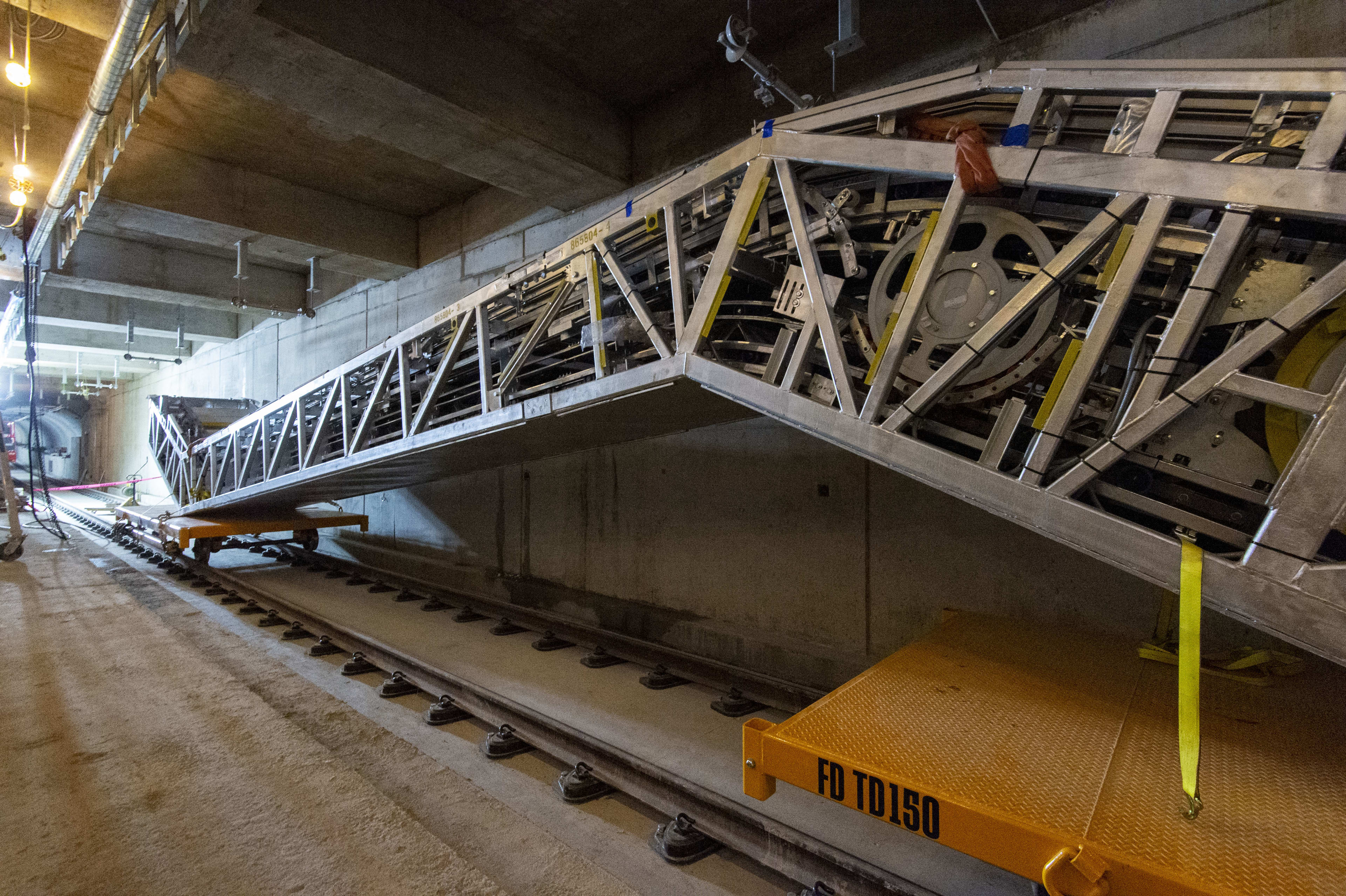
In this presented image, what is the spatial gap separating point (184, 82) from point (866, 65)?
20.0 ft

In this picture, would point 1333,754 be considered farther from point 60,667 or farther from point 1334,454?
point 60,667

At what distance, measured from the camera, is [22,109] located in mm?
6555

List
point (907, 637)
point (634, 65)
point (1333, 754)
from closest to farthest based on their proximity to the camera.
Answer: point (1333, 754) < point (907, 637) < point (634, 65)

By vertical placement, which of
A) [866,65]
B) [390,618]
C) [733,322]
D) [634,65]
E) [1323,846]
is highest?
[634,65]

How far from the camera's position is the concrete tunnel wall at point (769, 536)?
3629 mm

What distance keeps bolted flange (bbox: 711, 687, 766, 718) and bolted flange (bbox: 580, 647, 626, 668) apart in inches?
42.9

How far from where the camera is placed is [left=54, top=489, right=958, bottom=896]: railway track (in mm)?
2422

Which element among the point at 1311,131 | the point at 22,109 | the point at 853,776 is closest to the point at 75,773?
the point at 853,776

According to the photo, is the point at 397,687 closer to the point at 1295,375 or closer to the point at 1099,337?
the point at 1099,337

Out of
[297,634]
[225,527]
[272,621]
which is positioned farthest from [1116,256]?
[225,527]

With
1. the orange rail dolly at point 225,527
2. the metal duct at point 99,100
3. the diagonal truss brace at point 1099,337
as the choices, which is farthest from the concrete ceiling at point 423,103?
the orange rail dolly at point 225,527

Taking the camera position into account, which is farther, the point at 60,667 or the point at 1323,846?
the point at 60,667

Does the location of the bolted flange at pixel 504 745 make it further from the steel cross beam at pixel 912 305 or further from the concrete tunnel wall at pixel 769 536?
the steel cross beam at pixel 912 305

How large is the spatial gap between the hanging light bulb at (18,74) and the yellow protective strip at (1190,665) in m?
7.34
